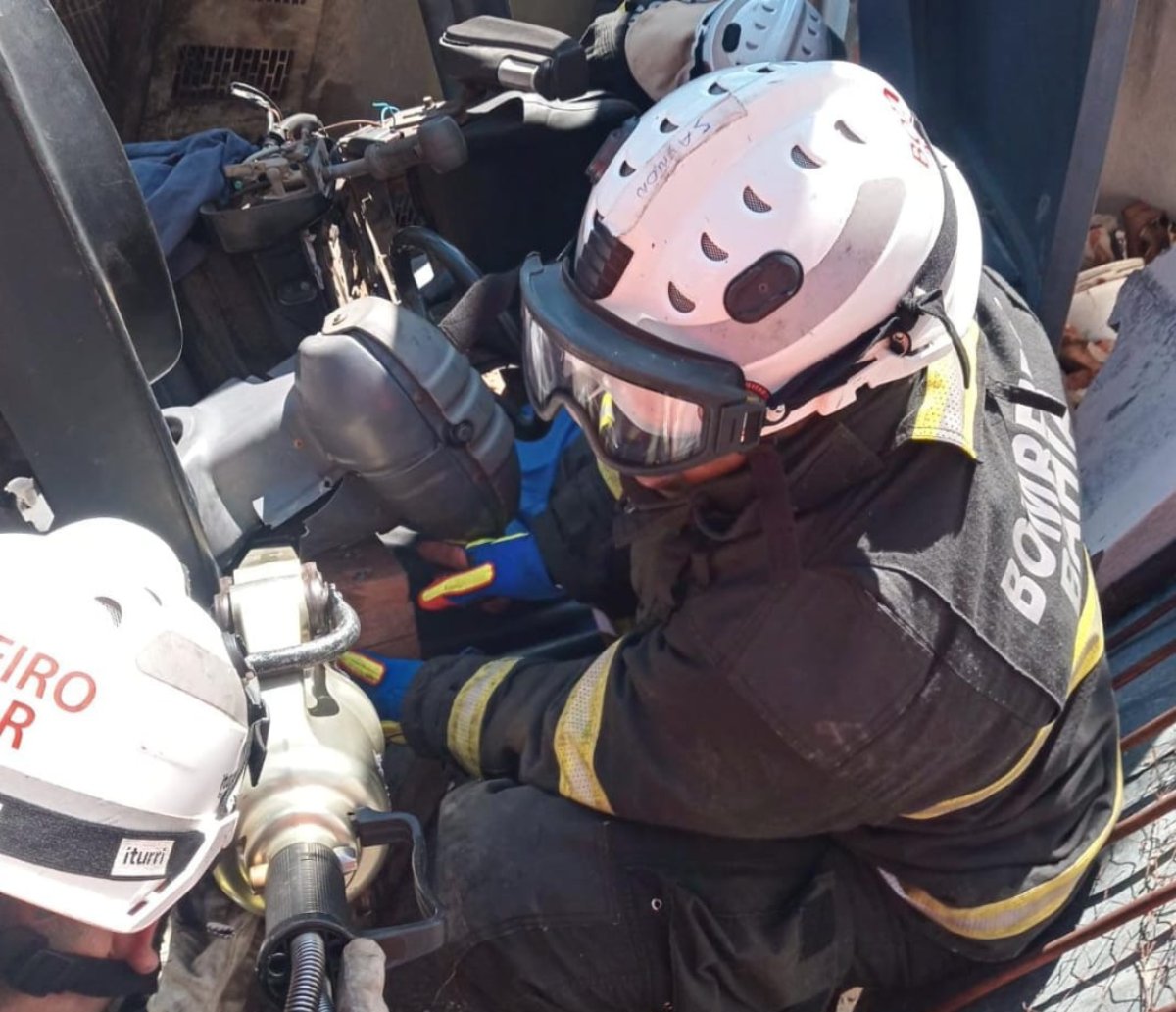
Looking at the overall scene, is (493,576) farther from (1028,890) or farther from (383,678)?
(1028,890)

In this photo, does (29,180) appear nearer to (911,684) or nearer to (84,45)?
(911,684)

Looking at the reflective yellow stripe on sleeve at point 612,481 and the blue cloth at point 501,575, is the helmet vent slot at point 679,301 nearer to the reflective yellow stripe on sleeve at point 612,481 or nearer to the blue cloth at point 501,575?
the reflective yellow stripe on sleeve at point 612,481

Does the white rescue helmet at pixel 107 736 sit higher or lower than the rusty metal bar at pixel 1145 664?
higher

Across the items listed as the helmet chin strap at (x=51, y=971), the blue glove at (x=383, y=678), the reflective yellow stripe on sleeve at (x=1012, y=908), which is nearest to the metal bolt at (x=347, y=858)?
the helmet chin strap at (x=51, y=971)

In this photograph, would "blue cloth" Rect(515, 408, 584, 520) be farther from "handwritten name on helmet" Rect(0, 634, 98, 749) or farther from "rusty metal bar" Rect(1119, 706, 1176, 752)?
"handwritten name on helmet" Rect(0, 634, 98, 749)

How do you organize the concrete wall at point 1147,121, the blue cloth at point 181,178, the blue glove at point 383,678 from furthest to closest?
the concrete wall at point 1147,121 → the blue cloth at point 181,178 → the blue glove at point 383,678

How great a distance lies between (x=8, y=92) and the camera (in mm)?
1514

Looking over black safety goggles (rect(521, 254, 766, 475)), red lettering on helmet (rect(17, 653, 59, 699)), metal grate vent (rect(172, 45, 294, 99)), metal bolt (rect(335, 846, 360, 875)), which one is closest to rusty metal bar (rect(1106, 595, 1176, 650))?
black safety goggles (rect(521, 254, 766, 475))

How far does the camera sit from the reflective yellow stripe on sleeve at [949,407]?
1.64 metres

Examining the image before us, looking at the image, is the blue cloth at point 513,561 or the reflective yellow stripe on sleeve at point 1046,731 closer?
the reflective yellow stripe on sleeve at point 1046,731

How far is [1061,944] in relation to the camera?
1.90 meters

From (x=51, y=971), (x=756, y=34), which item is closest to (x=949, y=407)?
(x=51, y=971)

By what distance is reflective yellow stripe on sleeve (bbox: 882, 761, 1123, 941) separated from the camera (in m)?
1.84

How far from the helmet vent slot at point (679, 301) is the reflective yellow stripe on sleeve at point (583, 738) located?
62cm
